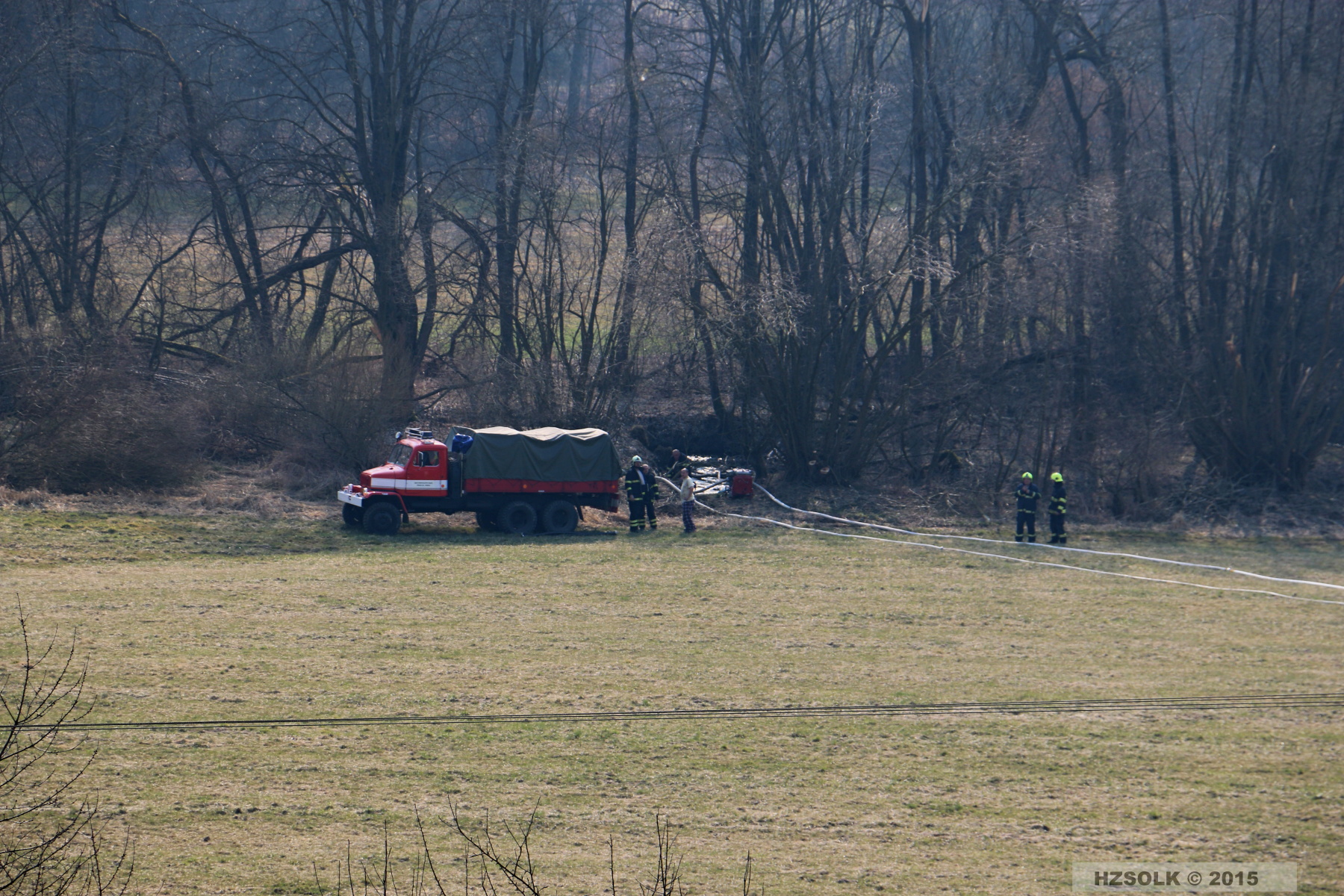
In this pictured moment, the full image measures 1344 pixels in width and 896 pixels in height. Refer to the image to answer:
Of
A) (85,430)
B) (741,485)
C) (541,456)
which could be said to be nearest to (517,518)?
(541,456)

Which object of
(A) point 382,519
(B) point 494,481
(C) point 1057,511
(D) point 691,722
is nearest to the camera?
(D) point 691,722

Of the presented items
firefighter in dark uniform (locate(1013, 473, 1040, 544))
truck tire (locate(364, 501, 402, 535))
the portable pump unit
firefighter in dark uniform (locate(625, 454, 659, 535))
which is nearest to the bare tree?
truck tire (locate(364, 501, 402, 535))

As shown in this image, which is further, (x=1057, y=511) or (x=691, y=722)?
(x=1057, y=511)

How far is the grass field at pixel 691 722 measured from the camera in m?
7.61

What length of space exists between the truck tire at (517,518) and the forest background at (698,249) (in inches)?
241

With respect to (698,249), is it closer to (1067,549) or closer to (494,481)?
(494,481)

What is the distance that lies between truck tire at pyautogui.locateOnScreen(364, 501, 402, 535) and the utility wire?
1184cm

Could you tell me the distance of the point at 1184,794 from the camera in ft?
29.2

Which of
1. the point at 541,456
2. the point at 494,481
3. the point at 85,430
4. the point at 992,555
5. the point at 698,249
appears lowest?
the point at 992,555

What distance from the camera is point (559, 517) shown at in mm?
22969

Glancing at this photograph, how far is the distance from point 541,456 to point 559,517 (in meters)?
1.35

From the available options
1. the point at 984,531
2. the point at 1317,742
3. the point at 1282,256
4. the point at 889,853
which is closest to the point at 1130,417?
the point at 1282,256

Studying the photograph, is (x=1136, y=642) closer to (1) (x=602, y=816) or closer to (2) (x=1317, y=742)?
(2) (x=1317, y=742)

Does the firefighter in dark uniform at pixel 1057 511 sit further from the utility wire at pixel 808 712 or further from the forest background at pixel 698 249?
the utility wire at pixel 808 712
